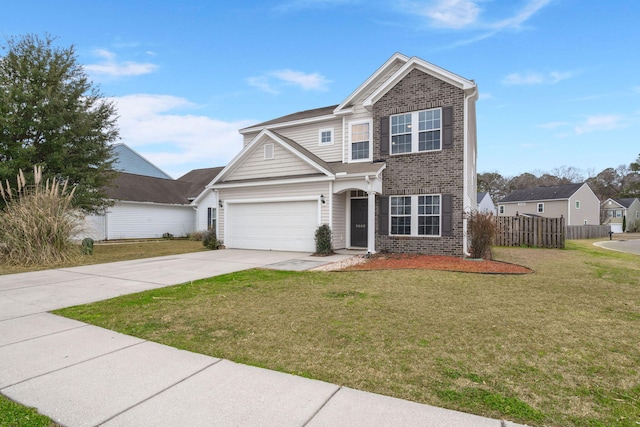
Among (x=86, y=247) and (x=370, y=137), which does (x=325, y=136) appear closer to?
(x=370, y=137)

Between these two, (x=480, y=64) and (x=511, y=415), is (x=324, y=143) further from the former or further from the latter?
(x=511, y=415)

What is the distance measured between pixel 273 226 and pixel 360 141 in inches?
208

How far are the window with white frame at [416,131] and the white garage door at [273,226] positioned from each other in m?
4.11

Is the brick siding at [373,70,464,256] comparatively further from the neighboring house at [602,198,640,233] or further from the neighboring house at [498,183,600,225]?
the neighboring house at [602,198,640,233]

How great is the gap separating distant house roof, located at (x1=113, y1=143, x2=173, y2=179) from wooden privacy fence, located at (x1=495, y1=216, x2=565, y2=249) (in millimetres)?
29138

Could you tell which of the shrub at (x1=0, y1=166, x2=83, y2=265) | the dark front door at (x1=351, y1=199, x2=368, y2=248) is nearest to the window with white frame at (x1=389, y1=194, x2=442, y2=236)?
the dark front door at (x1=351, y1=199, x2=368, y2=248)

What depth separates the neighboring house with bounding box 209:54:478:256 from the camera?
1200 cm

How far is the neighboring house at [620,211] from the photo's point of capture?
47.4 m

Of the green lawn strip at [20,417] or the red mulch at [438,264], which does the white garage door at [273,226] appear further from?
the green lawn strip at [20,417]

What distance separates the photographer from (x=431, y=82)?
1231cm

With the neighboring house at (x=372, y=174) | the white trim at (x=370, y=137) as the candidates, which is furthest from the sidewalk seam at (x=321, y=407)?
the white trim at (x=370, y=137)

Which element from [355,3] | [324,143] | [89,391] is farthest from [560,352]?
[355,3]

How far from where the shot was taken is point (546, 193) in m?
39.3

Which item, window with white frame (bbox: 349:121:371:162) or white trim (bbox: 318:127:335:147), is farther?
white trim (bbox: 318:127:335:147)
